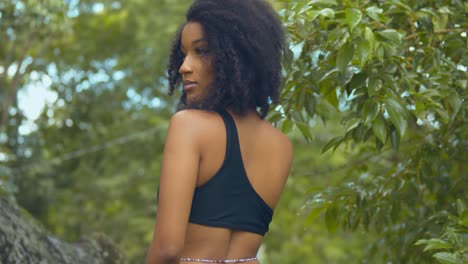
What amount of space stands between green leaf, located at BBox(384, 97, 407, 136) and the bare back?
0.63 m

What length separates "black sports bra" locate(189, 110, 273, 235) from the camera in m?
3.16

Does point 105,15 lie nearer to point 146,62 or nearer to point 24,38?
point 146,62

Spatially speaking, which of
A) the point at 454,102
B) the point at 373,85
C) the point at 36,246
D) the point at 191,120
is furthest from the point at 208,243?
the point at 36,246

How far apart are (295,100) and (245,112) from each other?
3.91 feet

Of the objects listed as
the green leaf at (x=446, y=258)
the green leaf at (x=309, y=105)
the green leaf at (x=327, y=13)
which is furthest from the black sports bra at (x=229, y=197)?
the green leaf at (x=309, y=105)

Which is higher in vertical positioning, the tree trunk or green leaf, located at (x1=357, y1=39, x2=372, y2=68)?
green leaf, located at (x1=357, y1=39, x2=372, y2=68)

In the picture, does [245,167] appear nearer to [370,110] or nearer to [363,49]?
[363,49]

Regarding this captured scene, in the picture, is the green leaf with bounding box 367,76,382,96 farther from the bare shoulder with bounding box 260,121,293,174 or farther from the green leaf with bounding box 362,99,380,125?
the bare shoulder with bounding box 260,121,293,174

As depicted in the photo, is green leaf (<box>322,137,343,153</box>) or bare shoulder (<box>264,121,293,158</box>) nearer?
bare shoulder (<box>264,121,293,158</box>)

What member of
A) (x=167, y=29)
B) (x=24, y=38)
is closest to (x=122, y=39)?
(x=167, y=29)

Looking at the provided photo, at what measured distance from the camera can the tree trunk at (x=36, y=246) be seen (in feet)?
16.0

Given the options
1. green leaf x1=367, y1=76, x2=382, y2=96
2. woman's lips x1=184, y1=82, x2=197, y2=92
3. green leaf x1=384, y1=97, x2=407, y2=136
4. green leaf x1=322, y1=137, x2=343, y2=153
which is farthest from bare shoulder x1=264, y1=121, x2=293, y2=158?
green leaf x1=322, y1=137, x2=343, y2=153

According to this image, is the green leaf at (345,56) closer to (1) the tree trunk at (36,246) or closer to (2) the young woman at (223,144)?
(2) the young woman at (223,144)

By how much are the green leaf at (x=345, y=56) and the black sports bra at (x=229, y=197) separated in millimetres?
842
